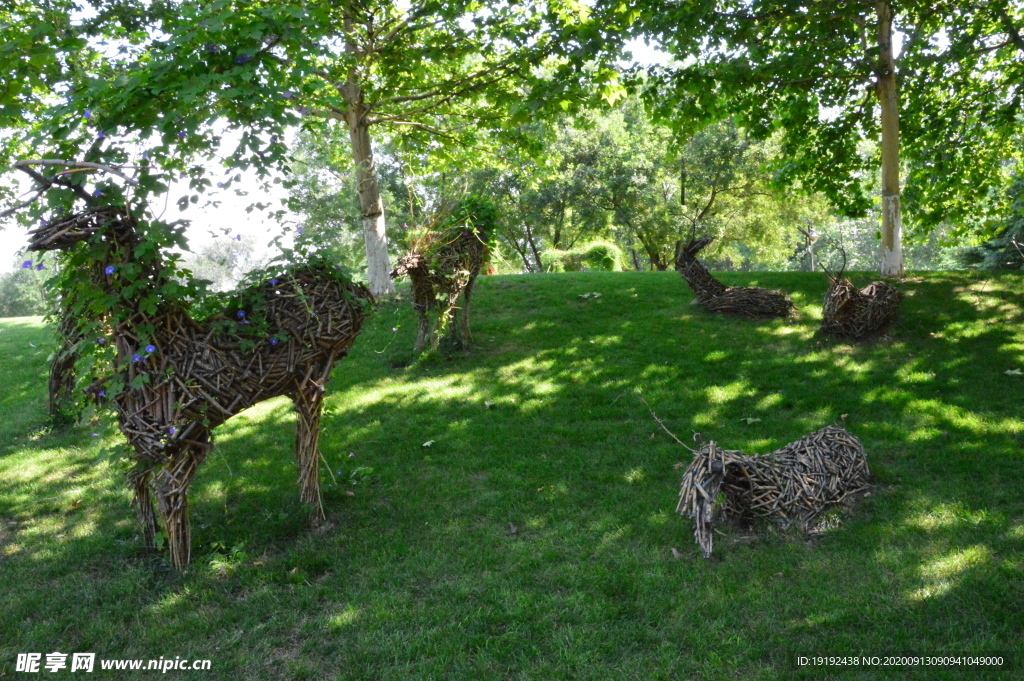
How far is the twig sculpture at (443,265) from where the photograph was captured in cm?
844

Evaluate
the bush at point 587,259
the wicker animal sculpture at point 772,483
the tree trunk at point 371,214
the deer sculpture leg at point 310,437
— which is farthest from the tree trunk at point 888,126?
the deer sculpture leg at point 310,437

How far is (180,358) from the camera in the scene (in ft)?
14.4

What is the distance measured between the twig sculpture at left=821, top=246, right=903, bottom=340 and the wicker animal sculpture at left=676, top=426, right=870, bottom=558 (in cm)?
463

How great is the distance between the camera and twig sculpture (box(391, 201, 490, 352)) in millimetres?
8438

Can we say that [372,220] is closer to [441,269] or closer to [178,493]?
[441,269]

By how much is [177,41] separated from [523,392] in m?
5.35

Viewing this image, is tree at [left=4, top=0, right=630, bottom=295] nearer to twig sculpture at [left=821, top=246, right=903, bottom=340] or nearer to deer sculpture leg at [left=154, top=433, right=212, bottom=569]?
deer sculpture leg at [left=154, top=433, right=212, bottom=569]

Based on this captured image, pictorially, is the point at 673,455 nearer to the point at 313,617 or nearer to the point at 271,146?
the point at 313,617

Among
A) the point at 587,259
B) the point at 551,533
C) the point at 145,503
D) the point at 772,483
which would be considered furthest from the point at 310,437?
the point at 587,259

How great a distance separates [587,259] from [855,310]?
447 inches

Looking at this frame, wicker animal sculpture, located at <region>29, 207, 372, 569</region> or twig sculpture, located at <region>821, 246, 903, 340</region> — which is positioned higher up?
wicker animal sculpture, located at <region>29, 207, 372, 569</region>

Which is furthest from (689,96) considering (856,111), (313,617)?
(313,617)

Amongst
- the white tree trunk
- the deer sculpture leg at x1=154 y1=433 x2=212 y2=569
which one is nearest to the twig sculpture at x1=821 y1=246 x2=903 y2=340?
the white tree trunk

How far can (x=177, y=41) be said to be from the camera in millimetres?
4699
